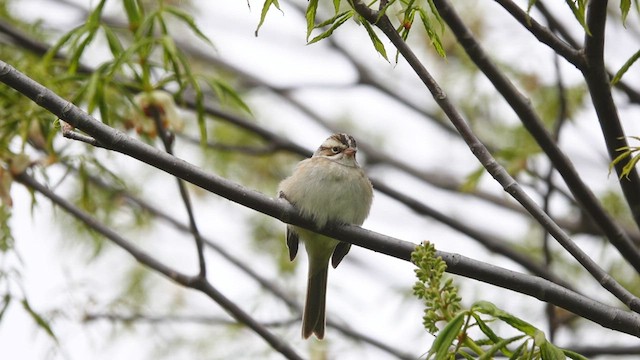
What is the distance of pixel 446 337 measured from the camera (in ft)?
7.42

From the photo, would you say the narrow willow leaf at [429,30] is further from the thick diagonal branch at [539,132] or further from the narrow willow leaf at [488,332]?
the narrow willow leaf at [488,332]

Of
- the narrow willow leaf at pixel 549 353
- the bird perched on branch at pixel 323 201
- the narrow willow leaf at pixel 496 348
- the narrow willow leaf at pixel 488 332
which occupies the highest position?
the bird perched on branch at pixel 323 201

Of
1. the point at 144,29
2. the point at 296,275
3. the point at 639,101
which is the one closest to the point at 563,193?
the point at 639,101

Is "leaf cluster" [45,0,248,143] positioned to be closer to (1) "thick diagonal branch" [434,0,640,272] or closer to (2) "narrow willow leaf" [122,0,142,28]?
(2) "narrow willow leaf" [122,0,142,28]

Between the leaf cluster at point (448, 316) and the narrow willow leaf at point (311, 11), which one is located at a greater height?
the narrow willow leaf at point (311, 11)

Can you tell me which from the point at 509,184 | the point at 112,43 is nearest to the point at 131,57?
the point at 112,43

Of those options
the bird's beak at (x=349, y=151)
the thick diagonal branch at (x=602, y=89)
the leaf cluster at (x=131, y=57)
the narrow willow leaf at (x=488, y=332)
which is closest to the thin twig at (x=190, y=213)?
the leaf cluster at (x=131, y=57)

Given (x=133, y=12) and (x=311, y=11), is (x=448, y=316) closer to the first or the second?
(x=311, y=11)

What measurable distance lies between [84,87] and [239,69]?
3.66 m

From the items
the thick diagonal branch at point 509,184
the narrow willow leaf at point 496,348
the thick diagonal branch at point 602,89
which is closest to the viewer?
the narrow willow leaf at point 496,348

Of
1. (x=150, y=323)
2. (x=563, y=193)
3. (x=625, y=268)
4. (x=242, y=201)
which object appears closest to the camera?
(x=242, y=201)

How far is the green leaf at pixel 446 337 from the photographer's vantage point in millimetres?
2244

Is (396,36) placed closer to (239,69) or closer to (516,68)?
(516,68)

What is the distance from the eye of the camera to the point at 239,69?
7902 mm
